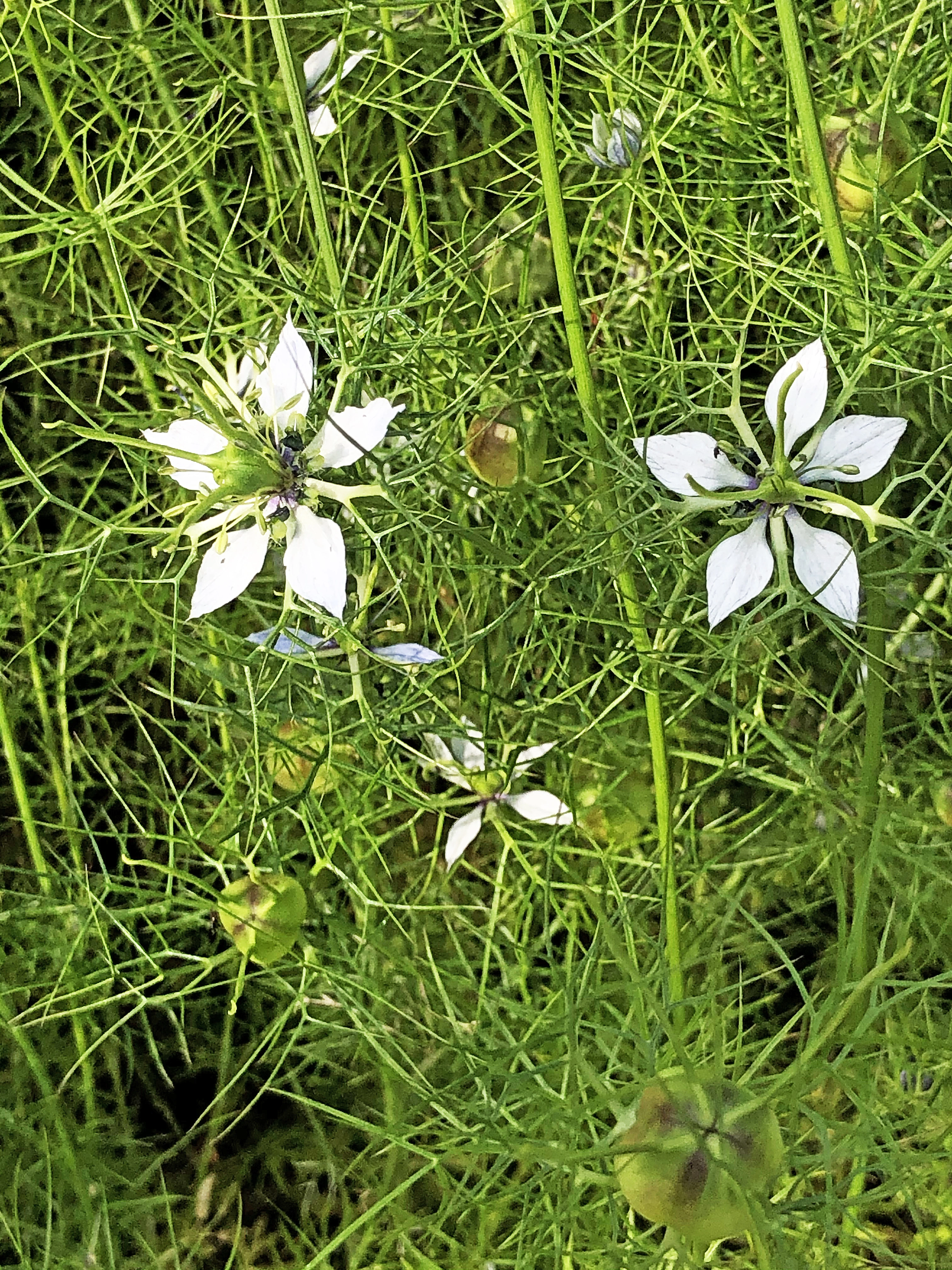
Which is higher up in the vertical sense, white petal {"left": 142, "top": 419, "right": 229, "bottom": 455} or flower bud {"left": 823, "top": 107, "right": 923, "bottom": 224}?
flower bud {"left": 823, "top": 107, "right": 923, "bottom": 224}

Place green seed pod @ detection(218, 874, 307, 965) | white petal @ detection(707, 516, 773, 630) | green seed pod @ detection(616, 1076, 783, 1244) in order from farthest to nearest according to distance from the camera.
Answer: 1. green seed pod @ detection(218, 874, 307, 965)
2. white petal @ detection(707, 516, 773, 630)
3. green seed pod @ detection(616, 1076, 783, 1244)

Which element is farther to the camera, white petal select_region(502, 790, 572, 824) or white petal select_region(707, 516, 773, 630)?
white petal select_region(502, 790, 572, 824)

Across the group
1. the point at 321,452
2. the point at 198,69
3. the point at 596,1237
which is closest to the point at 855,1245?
the point at 596,1237

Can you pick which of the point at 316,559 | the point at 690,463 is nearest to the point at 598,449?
the point at 690,463

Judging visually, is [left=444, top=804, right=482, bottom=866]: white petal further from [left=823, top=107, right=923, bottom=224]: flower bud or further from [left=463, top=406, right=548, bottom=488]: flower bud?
[left=823, top=107, right=923, bottom=224]: flower bud

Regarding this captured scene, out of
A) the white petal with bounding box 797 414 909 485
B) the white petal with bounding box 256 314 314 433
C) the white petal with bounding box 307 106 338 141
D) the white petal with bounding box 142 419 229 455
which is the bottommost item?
the white petal with bounding box 797 414 909 485

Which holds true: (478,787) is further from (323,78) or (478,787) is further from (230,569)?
(323,78)

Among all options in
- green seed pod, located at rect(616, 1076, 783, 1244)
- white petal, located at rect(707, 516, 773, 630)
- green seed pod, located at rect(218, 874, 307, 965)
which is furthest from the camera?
green seed pod, located at rect(218, 874, 307, 965)

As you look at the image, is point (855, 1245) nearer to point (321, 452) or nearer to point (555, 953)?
point (555, 953)

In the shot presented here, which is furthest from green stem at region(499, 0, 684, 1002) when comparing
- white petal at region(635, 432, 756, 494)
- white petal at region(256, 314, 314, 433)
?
white petal at region(256, 314, 314, 433)
